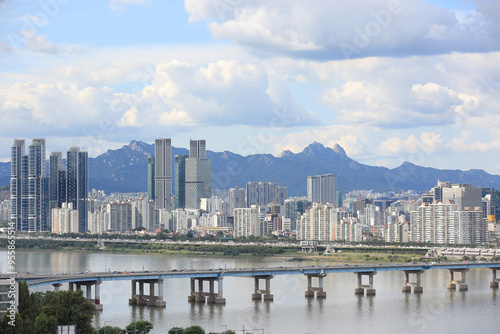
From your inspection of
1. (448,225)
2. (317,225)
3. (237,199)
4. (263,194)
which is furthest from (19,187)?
(448,225)

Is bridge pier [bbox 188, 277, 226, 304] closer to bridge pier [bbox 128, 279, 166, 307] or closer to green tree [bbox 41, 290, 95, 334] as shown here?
bridge pier [bbox 128, 279, 166, 307]

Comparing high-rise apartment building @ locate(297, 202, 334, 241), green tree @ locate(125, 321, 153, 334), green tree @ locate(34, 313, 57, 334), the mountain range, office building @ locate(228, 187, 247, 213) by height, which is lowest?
green tree @ locate(125, 321, 153, 334)

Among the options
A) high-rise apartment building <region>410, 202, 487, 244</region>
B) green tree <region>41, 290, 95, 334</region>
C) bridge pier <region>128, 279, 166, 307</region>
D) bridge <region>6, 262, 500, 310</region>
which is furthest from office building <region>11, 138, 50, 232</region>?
green tree <region>41, 290, 95, 334</region>

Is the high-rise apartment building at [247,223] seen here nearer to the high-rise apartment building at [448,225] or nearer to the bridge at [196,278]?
the high-rise apartment building at [448,225]

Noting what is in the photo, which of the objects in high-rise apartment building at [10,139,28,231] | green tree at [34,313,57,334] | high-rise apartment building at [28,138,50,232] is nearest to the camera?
green tree at [34,313,57,334]

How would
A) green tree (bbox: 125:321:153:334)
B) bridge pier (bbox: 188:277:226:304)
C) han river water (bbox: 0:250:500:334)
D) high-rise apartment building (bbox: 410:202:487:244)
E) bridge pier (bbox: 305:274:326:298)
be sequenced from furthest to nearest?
high-rise apartment building (bbox: 410:202:487:244) < bridge pier (bbox: 305:274:326:298) < bridge pier (bbox: 188:277:226:304) < han river water (bbox: 0:250:500:334) < green tree (bbox: 125:321:153:334)

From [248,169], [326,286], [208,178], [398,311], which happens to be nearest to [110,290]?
[326,286]

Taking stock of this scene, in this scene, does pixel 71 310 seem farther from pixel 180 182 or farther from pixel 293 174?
pixel 293 174
